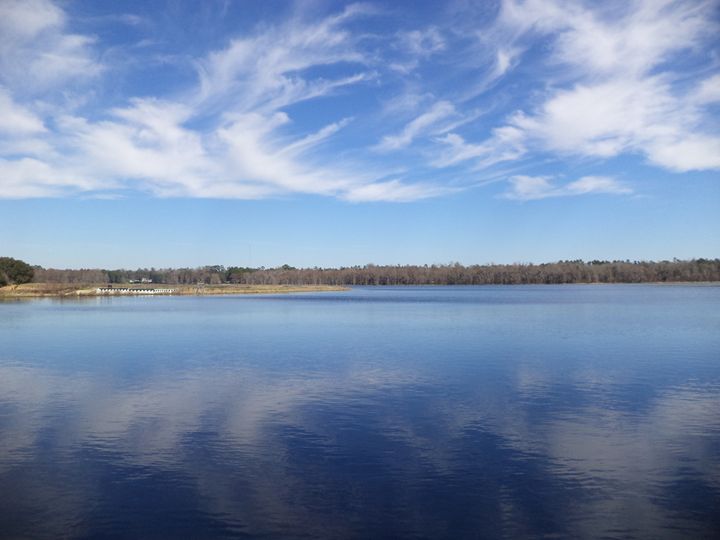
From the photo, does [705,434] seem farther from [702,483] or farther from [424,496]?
[424,496]

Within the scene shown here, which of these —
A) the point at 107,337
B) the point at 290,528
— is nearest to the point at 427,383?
the point at 290,528

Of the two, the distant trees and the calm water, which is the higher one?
the distant trees

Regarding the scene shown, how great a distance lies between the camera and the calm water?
917 centimetres

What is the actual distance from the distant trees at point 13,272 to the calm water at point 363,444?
320ft

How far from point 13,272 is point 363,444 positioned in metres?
119

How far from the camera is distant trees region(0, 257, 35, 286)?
109 metres

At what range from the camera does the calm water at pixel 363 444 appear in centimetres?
917

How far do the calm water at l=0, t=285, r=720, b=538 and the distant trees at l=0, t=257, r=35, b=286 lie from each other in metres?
97.5

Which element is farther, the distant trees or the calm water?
the distant trees

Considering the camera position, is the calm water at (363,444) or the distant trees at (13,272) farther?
the distant trees at (13,272)

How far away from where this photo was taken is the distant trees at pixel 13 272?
109m

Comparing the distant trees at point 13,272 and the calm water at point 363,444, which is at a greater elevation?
the distant trees at point 13,272

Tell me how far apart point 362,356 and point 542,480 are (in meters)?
15.8

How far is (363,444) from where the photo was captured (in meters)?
12.8
